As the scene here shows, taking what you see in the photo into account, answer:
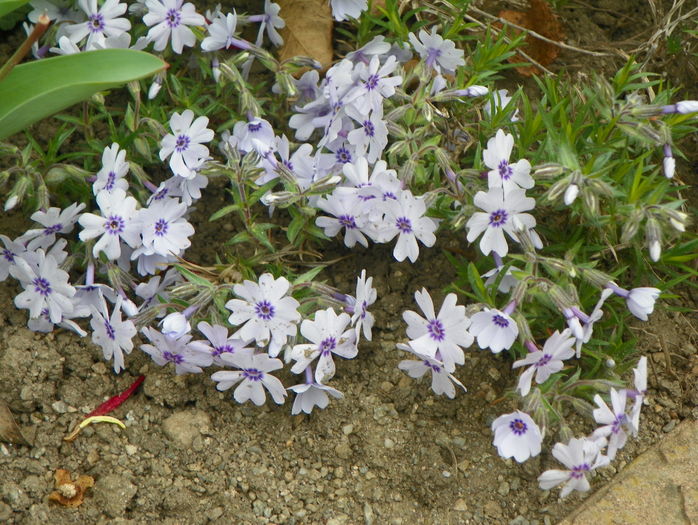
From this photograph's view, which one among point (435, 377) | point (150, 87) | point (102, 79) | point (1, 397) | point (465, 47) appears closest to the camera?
point (102, 79)

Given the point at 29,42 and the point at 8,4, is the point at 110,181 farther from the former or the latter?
the point at 29,42

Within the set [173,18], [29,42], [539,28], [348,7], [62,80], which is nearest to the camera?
[29,42]

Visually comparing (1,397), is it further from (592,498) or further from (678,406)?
(678,406)

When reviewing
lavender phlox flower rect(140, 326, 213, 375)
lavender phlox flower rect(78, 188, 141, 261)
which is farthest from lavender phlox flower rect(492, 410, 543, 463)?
lavender phlox flower rect(78, 188, 141, 261)

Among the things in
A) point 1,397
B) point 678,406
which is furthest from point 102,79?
point 678,406

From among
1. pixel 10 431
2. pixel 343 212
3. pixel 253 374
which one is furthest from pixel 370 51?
pixel 10 431
